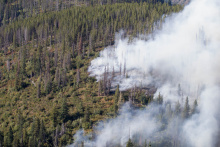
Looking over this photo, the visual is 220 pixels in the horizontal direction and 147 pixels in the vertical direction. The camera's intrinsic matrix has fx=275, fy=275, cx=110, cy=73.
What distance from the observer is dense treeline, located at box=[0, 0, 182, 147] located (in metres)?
112

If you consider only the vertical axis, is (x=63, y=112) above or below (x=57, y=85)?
below

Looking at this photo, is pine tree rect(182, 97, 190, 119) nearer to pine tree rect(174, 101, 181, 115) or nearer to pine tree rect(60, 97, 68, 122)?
pine tree rect(174, 101, 181, 115)

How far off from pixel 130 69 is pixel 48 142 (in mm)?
68422

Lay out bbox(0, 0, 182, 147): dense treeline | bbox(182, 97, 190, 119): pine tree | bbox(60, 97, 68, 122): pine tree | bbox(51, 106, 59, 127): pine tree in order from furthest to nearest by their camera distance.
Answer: bbox(182, 97, 190, 119): pine tree < bbox(60, 97, 68, 122): pine tree < bbox(51, 106, 59, 127): pine tree < bbox(0, 0, 182, 147): dense treeline

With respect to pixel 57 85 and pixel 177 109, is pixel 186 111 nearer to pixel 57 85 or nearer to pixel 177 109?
pixel 177 109

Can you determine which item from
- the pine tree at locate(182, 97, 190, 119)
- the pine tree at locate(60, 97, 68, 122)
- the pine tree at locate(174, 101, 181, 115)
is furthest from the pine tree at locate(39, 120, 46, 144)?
the pine tree at locate(182, 97, 190, 119)

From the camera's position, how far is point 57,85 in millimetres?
146500

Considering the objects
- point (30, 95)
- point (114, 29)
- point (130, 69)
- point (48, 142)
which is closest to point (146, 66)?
point (130, 69)

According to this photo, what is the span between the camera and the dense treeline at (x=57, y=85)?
111938 mm

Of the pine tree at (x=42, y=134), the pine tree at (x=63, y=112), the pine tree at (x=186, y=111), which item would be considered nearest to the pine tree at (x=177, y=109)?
the pine tree at (x=186, y=111)

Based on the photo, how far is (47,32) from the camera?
199 meters

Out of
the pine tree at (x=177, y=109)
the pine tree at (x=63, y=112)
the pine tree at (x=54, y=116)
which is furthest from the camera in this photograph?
the pine tree at (x=177, y=109)

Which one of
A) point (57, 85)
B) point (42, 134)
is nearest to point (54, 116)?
point (42, 134)

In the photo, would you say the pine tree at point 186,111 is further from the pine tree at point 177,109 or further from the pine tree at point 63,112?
the pine tree at point 63,112
